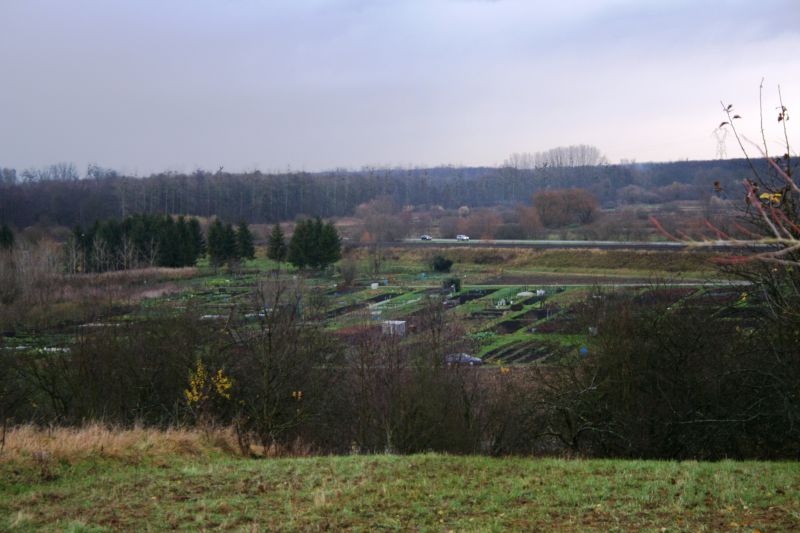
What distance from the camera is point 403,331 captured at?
2611 centimetres

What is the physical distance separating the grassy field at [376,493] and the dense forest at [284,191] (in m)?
68.4

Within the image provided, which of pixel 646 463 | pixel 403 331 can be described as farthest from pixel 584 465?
pixel 403 331

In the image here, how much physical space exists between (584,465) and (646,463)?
82 cm

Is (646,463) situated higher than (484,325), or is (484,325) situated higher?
(646,463)

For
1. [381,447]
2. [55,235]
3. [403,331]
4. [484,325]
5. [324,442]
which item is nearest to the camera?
[381,447]

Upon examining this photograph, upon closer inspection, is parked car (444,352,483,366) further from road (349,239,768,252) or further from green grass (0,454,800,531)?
road (349,239,768,252)

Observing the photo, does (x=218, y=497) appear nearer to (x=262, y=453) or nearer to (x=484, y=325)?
(x=262, y=453)

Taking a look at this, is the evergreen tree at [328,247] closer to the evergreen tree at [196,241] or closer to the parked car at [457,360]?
the evergreen tree at [196,241]

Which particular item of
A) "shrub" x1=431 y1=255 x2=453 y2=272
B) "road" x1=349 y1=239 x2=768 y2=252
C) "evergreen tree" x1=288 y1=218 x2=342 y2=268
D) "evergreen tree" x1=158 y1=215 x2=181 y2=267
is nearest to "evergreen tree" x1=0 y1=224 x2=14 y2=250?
"evergreen tree" x1=158 y1=215 x2=181 y2=267

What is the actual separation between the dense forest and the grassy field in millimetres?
68391

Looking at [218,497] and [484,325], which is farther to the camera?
[484,325]

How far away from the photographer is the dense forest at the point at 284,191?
282 feet

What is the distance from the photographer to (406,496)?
718cm

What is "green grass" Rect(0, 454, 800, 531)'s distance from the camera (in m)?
6.25
